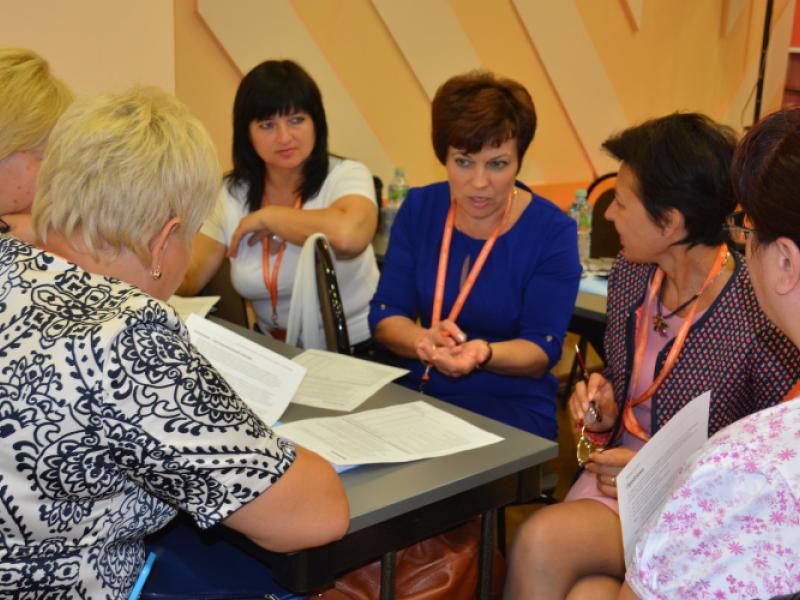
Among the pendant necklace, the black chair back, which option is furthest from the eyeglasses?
the black chair back

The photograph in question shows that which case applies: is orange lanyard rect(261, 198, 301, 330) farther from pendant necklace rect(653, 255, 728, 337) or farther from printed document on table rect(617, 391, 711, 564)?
printed document on table rect(617, 391, 711, 564)

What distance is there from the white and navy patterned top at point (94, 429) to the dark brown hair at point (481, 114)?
1.41 metres

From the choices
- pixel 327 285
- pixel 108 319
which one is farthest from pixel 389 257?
pixel 108 319

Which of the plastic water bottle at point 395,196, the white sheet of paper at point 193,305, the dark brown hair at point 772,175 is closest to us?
the dark brown hair at point 772,175

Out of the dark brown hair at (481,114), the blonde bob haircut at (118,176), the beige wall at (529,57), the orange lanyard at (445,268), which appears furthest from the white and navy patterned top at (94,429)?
the beige wall at (529,57)

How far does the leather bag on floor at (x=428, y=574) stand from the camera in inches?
66.2

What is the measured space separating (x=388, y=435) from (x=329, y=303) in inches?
33.1

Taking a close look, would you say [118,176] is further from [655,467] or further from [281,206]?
[281,206]

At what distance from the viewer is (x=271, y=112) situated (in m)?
3.01

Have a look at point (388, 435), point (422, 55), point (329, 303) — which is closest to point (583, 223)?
point (422, 55)

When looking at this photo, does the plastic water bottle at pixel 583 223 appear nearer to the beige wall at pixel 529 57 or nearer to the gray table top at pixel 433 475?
the beige wall at pixel 529 57

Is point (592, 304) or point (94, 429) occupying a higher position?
point (94, 429)

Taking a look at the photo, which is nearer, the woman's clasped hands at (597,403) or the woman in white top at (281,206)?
the woman's clasped hands at (597,403)

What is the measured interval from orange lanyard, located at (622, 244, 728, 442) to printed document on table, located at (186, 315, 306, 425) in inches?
31.6
